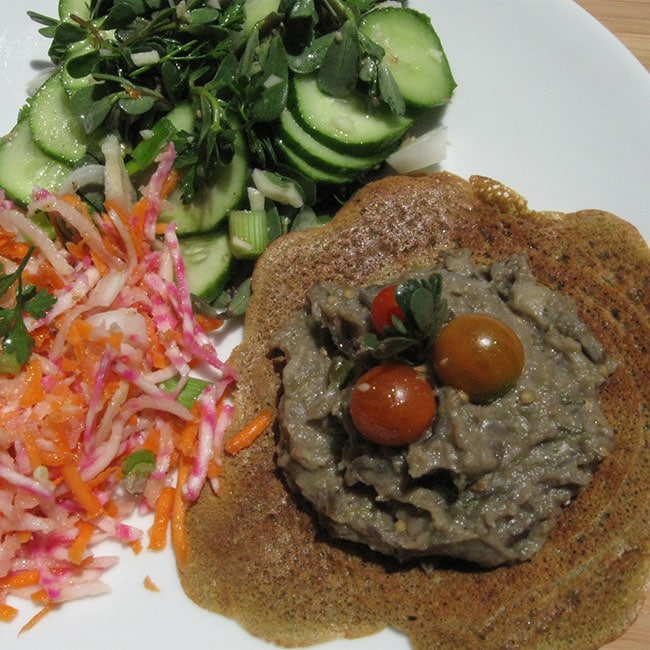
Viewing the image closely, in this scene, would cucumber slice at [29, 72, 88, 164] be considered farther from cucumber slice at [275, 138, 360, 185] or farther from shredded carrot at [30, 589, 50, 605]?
shredded carrot at [30, 589, 50, 605]

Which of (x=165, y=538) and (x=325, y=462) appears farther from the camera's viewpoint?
(x=165, y=538)

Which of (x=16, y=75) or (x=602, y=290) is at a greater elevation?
(x=602, y=290)

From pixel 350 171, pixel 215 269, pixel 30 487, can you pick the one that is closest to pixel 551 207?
pixel 350 171

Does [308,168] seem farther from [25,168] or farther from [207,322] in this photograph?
[25,168]

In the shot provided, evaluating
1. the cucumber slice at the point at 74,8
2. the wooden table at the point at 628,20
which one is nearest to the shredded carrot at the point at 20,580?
the cucumber slice at the point at 74,8

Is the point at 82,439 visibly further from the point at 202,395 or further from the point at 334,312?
the point at 334,312

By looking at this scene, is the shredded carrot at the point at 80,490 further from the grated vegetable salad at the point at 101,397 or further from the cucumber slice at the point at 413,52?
the cucumber slice at the point at 413,52

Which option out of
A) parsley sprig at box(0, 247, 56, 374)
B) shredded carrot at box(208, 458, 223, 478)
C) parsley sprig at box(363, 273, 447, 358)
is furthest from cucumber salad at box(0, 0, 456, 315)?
parsley sprig at box(363, 273, 447, 358)
